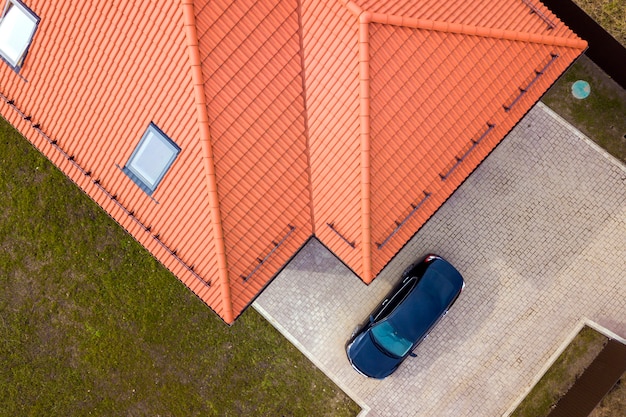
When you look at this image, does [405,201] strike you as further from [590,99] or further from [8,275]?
[8,275]

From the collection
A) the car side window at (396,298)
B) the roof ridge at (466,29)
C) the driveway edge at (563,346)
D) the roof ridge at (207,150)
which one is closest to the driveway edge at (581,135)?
the roof ridge at (466,29)

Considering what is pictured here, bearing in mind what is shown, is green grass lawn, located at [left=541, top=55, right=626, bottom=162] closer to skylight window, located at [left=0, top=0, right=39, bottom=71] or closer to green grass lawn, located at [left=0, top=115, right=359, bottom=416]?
green grass lawn, located at [left=0, top=115, right=359, bottom=416]

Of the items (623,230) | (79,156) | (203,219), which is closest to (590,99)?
(623,230)

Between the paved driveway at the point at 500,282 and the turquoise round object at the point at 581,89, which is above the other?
the turquoise round object at the point at 581,89

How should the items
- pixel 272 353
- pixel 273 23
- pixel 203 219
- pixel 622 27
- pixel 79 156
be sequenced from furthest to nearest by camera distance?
pixel 272 353, pixel 622 27, pixel 79 156, pixel 203 219, pixel 273 23

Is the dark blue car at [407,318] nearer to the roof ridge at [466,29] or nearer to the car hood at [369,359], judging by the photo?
the car hood at [369,359]

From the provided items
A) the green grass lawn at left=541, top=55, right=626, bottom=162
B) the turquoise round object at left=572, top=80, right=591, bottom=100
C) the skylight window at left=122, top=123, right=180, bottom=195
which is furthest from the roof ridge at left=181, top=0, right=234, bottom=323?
the turquoise round object at left=572, top=80, right=591, bottom=100

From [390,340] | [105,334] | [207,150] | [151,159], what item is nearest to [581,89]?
[390,340]

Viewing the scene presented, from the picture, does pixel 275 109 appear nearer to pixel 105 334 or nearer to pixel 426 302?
pixel 426 302
